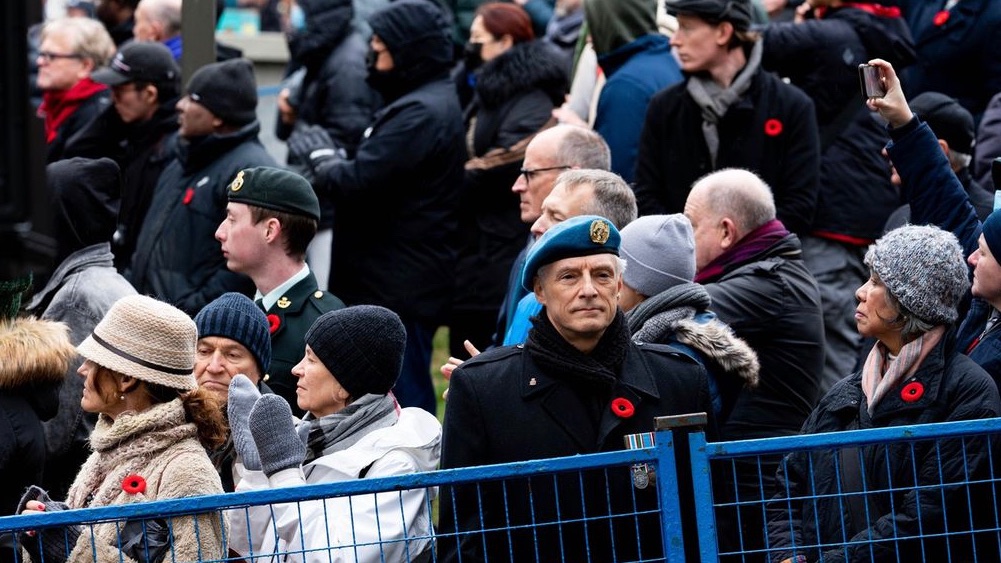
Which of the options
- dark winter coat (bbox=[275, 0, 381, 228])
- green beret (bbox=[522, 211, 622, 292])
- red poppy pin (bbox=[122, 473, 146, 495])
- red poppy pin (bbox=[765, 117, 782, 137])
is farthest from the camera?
dark winter coat (bbox=[275, 0, 381, 228])

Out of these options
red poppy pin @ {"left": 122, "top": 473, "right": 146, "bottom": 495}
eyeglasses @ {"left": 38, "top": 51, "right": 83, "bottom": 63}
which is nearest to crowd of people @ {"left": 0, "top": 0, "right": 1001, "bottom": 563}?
red poppy pin @ {"left": 122, "top": 473, "right": 146, "bottom": 495}

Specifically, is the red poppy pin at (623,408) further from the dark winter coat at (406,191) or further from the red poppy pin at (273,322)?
the dark winter coat at (406,191)

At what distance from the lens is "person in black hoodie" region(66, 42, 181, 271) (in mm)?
9000

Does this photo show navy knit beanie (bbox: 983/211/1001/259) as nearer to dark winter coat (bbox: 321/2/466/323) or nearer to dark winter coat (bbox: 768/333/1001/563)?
dark winter coat (bbox: 768/333/1001/563)

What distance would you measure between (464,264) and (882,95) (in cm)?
382

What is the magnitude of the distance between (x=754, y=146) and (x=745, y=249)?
4.29 feet

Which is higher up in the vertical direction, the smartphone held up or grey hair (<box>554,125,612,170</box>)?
the smartphone held up

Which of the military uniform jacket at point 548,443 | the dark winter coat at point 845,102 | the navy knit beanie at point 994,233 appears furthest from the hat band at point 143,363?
the dark winter coat at point 845,102

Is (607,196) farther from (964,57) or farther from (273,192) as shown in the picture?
(964,57)

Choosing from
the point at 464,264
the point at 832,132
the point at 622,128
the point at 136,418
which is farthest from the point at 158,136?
the point at 136,418

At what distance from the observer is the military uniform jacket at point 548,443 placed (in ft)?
15.1

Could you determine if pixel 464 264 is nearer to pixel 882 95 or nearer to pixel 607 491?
pixel 882 95

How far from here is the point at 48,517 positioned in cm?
413

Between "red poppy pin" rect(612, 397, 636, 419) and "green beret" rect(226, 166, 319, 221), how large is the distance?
2.17 m
